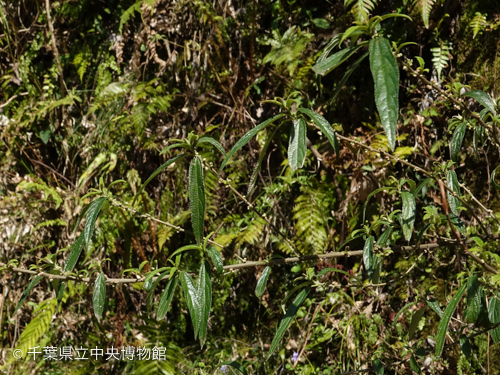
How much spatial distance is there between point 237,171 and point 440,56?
144 centimetres

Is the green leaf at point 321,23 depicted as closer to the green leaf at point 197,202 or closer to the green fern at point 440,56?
the green fern at point 440,56

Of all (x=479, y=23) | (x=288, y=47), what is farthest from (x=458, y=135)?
(x=288, y=47)

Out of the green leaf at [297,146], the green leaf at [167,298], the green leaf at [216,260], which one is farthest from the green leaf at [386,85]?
the green leaf at [167,298]

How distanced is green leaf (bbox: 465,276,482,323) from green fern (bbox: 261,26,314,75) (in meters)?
2.02

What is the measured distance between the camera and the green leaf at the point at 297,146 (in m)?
1.11

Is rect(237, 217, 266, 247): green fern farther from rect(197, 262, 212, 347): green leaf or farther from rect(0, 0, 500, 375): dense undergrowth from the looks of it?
rect(197, 262, 212, 347): green leaf

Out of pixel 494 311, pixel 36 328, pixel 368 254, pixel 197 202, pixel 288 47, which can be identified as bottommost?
pixel 36 328

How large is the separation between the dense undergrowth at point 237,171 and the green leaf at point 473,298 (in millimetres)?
743

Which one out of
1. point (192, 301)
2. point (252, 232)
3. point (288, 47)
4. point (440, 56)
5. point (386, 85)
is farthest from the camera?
point (288, 47)

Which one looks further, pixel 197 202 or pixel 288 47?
pixel 288 47

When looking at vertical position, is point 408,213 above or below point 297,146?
below

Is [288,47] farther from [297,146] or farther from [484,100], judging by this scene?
[297,146]

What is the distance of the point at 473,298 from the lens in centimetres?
126

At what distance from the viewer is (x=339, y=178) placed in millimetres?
2836
